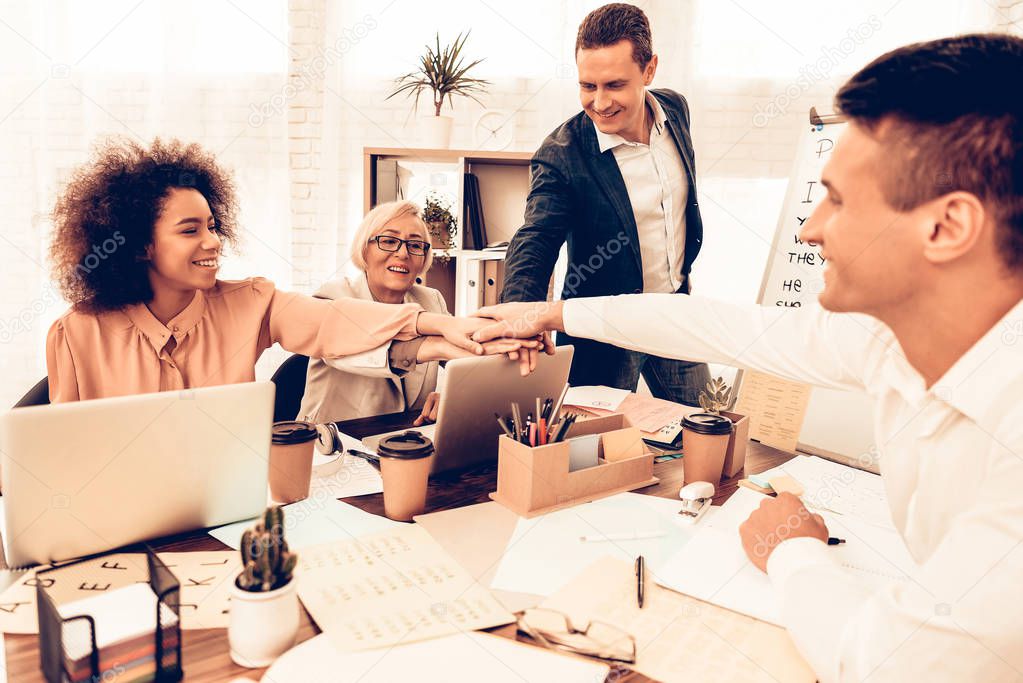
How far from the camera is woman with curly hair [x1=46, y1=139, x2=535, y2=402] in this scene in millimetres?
1591

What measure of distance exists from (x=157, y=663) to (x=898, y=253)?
38.9 inches

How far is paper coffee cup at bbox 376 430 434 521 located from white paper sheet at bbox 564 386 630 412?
71 cm

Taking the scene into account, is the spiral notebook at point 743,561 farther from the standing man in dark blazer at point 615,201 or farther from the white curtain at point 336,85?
the white curtain at point 336,85

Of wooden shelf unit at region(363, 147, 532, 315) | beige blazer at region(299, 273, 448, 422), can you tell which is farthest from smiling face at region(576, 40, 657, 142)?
wooden shelf unit at region(363, 147, 532, 315)

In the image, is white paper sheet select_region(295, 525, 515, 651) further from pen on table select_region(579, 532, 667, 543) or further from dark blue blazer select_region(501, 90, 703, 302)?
dark blue blazer select_region(501, 90, 703, 302)

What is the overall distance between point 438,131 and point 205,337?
2.36 m

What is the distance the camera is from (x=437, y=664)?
0.81 m

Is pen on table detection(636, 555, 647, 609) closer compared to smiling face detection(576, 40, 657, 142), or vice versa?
pen on table detection(636, 555, 647, 609)

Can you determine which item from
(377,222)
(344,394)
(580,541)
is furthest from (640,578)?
(377,222)

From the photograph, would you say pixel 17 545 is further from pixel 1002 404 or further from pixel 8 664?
pixel 1002 404

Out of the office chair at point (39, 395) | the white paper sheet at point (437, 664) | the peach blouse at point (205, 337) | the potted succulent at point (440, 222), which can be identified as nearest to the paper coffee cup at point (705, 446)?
the white paper sheet at point (437, 664)

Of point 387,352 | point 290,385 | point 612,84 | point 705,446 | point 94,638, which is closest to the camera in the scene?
point 94,638

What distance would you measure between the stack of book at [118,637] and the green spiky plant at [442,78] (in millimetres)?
3327

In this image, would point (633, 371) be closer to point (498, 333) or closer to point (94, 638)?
point (498, 333)
